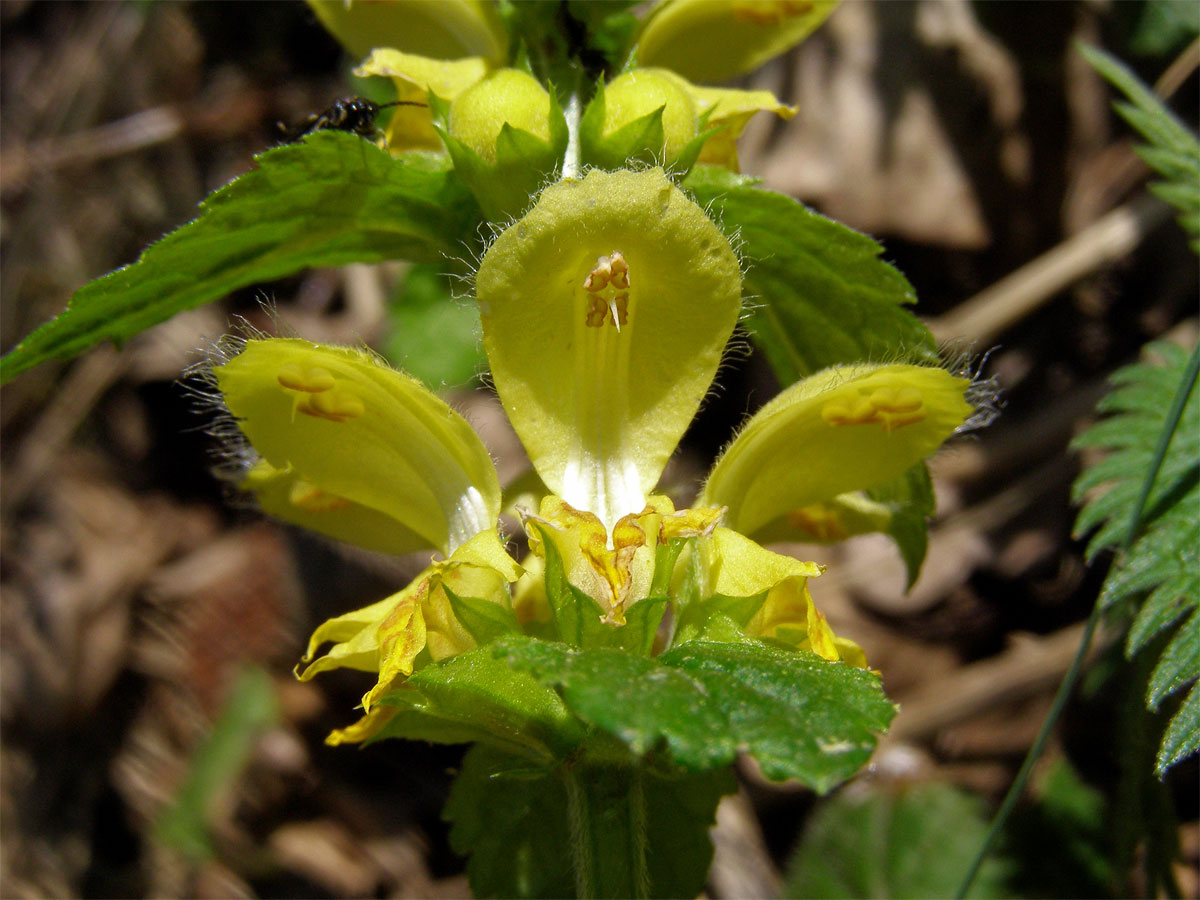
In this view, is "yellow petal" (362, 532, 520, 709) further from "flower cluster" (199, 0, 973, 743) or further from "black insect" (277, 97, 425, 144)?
Answer: "black insect" (277, 97, 425, 144)

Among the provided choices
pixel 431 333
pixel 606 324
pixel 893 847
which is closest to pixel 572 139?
pixel 606 324

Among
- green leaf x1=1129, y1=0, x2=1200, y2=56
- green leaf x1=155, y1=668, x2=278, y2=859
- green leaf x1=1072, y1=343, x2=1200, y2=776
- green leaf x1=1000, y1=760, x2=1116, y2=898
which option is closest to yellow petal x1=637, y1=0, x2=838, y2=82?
green leaf x1=1072, y1=343, x2=1200, y2=776

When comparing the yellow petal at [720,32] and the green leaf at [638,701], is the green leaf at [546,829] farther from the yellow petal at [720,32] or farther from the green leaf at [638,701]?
the yellow petal at [720,32]

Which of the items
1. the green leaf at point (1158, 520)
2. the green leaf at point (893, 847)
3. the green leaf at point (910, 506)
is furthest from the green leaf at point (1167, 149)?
the green leaf at point (893, 847)

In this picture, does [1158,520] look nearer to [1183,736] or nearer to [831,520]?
[1183,736]

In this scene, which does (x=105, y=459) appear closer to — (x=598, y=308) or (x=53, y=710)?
(x=53, y=710)

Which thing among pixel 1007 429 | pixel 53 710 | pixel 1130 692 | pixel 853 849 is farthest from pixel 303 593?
pixel 1130 692
